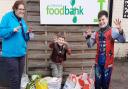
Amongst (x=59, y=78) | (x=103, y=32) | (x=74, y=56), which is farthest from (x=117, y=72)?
(x=103, y=32)

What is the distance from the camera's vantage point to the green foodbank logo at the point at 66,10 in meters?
7.80

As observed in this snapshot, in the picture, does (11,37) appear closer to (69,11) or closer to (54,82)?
(54,82)

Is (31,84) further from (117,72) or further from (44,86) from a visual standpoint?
(117,72)

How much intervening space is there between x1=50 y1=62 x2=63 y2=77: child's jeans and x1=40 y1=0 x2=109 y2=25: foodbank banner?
2.62ft

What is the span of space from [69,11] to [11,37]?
1866mm

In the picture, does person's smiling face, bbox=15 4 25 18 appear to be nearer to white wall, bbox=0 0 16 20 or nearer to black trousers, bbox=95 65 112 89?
black trousers, bbox=95 65 112 89

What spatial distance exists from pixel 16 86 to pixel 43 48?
1556 millimetres

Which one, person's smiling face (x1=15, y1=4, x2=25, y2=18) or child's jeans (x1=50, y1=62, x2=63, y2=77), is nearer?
person's smiling face (x1=15, y1=4, x2=25, y2=18)

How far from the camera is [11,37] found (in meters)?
6.28

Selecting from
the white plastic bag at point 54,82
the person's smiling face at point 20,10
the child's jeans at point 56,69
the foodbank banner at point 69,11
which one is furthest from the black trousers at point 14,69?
the foodbank banner at point 69,11

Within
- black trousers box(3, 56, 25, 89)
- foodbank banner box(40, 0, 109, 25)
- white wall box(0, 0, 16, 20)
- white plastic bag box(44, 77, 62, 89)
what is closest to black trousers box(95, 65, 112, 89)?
white plastic bag box(44, 77, 62, 89)

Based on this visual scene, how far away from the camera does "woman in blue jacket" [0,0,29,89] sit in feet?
20.4

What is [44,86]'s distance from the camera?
23.3 ft

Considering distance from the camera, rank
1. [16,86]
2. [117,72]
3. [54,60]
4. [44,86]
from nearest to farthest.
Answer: [16,86] < [44,86] < [54,60] < [117,72]
